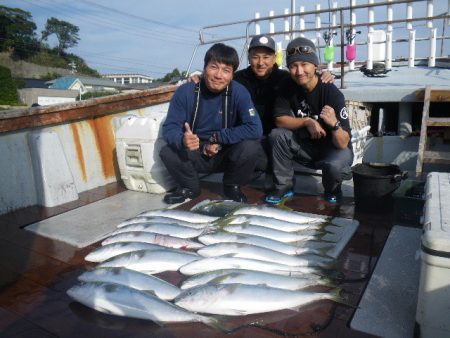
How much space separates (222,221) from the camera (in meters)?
3.38

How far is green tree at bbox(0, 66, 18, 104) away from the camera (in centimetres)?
4500

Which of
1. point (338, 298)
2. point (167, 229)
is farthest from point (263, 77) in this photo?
point (338, 298)

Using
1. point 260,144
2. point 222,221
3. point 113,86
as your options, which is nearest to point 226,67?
point 260,144

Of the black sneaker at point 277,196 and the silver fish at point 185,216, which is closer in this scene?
the silver fish at point 185,216

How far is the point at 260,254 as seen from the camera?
109 inches

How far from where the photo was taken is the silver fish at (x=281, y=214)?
3.44 meters

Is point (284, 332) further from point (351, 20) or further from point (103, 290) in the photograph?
point (351, 20)

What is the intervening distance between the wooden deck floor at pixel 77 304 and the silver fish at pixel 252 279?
169mm

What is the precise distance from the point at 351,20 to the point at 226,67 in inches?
214

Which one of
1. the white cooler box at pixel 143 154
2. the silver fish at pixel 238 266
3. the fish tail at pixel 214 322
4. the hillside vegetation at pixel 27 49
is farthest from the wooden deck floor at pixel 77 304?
the hillside vegetation at pixel 27 49

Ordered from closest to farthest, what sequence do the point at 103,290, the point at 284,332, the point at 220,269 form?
the point at 284,332
the point at 103,290
the point at 220,269

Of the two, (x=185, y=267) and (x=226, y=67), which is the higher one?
(x=226, y=67)

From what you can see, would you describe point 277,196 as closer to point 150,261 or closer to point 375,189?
point 375,189

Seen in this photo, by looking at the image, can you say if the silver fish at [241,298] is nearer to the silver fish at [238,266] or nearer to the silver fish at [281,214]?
the silver fish at [238,266]
